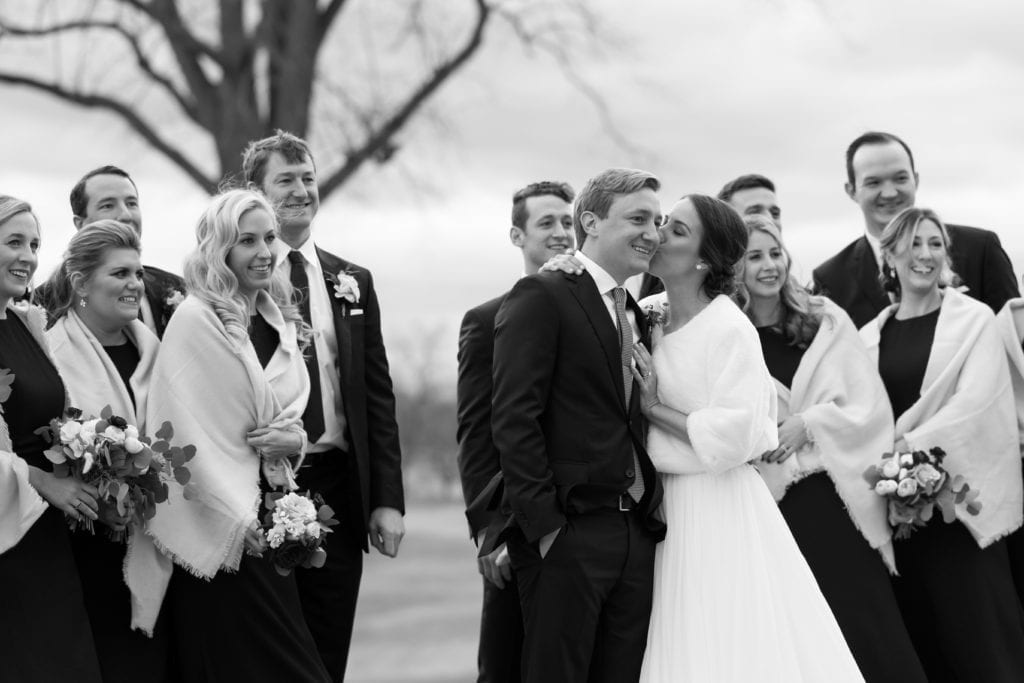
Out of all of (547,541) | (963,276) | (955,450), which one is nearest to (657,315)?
(547,541)

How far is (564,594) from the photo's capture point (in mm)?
5703

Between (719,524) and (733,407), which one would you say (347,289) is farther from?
(719,524)

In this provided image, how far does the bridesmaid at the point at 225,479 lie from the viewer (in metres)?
6.01

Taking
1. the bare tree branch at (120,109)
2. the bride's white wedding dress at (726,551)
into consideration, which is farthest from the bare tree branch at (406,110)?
the bride's white wedding dress at (726,551)

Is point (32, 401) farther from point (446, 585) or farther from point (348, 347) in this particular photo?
point (446, 585)

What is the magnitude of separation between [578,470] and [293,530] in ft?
3.85

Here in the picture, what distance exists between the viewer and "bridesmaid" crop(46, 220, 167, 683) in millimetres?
6023

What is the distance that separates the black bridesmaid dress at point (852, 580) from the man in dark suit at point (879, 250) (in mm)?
1353

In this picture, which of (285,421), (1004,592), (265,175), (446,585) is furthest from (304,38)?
(446,585)

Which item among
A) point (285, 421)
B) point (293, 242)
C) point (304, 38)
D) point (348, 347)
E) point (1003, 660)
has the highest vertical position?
point (304, 38)

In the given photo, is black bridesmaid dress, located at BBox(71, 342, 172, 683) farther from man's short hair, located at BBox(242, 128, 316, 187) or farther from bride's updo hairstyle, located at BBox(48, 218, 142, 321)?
man's short hair, located at BBox(242, 128, 316, 187)

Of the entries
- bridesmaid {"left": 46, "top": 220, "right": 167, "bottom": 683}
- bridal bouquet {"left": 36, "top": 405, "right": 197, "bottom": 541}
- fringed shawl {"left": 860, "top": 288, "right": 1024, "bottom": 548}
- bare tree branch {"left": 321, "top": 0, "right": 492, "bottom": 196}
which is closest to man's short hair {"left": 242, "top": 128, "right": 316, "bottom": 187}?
bridesmaid {"left": 46, "top": 220, "right": 167, "bottom": 683}

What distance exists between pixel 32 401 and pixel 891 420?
4.09 m

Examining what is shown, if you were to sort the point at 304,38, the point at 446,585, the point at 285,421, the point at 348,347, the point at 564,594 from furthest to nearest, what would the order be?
the point at 446,585, the point at 304,38, the point at 348,347, the point at 285,421, the point at 564,594
